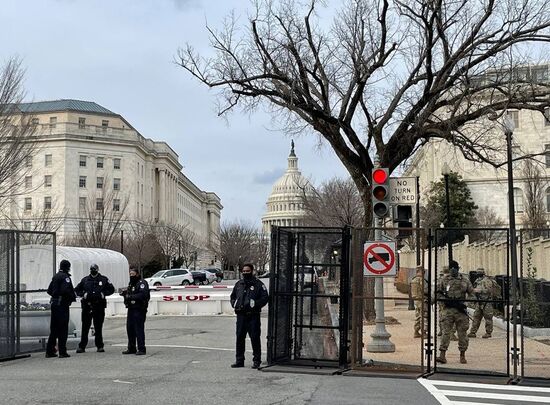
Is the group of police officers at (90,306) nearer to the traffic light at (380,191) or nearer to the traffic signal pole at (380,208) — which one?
the traffic signal pole at (380,208)

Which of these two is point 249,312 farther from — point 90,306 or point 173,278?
point 173,278

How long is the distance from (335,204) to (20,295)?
115 ft

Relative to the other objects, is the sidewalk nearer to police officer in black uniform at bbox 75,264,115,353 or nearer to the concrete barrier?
police officer in black uniform at bbox 75,264,115,353

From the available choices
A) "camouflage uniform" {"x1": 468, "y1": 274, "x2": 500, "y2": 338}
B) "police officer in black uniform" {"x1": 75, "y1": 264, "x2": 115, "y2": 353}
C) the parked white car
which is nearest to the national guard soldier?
"camouflage uniform" {"x1": 468, "y1": 274, "x2": 500, "y2": 338}

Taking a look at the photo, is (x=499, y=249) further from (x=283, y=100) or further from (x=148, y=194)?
(x=148, y=194)

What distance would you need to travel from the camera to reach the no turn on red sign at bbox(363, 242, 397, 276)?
1333 cm

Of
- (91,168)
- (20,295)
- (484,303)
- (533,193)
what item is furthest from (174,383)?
(91,168)

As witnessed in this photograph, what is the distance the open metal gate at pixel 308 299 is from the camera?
1340 cm

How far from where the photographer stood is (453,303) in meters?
13.4

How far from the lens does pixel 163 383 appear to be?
37.4 feet

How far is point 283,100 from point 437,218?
41.9 m

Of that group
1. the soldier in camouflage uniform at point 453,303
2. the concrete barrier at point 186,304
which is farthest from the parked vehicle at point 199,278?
the soldier in camouflage uniform at point 453,303

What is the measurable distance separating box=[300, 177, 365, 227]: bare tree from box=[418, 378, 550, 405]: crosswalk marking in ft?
112

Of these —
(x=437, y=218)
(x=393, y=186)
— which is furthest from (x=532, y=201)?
(x=393, y=186)
